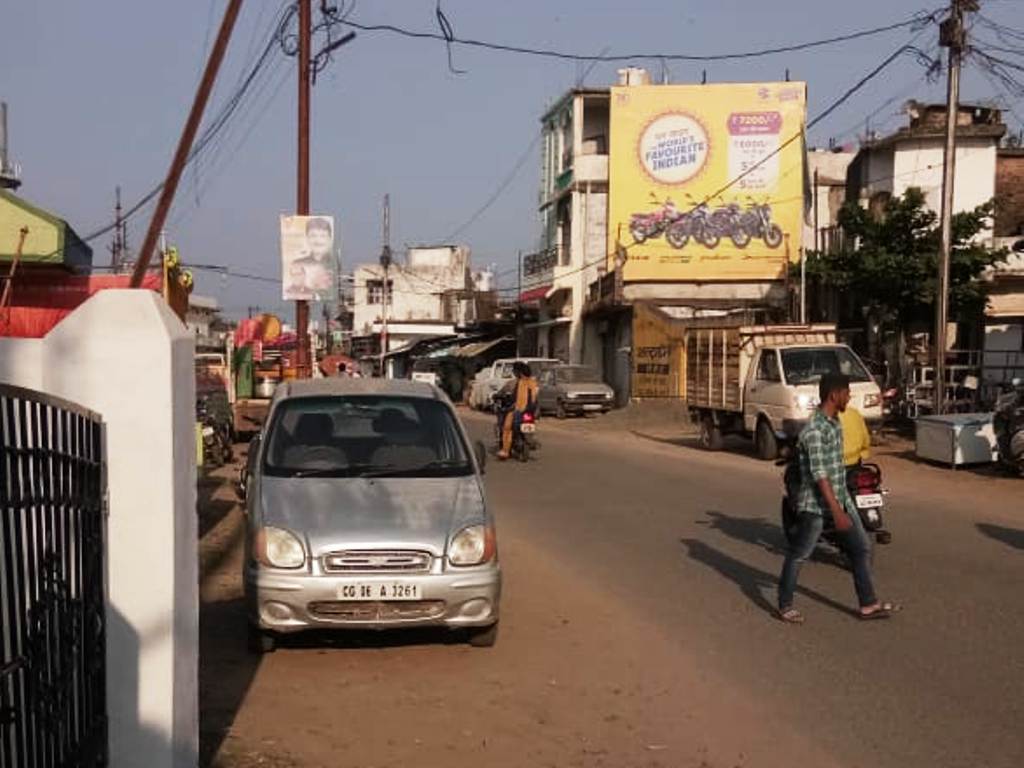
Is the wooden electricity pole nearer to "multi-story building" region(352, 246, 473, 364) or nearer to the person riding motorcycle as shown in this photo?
the person riding motorcycle

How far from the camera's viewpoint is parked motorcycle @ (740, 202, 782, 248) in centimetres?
4184

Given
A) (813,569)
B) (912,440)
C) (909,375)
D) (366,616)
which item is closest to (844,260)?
(909,375)

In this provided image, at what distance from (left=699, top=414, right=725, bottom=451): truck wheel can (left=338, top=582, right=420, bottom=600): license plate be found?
Result: 16.7m

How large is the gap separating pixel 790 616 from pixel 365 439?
10.2ft

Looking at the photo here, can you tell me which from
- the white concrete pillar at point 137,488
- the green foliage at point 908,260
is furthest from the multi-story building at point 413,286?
the white concrete pillar at point 137,488

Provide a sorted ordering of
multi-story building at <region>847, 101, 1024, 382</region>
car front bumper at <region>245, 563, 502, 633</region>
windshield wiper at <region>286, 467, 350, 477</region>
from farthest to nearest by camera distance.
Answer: multi-story building at <region>847, 101, 1024, 382</region> < windshield wiper at <region>286, 467, 350, 477</region> < car front bumper at <region>245, 563, 502, 633</region>

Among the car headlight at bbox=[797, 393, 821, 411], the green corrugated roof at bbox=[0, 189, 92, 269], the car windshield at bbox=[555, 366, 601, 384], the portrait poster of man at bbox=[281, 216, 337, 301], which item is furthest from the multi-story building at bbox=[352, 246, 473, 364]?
the green corrugated roof at bbox=[0, 189, 92, 269]

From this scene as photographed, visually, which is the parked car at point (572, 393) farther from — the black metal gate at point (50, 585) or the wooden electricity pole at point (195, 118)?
the black metal gate at point (50, 585)

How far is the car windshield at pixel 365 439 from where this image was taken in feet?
24.9

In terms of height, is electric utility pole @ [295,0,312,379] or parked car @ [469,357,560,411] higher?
electric utility pole @ [295,0,312,379]

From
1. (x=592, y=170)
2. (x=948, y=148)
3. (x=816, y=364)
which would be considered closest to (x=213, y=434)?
(x=816, y=364)

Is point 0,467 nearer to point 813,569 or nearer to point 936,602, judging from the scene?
point 936,602

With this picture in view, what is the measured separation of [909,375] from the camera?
79.2 feet

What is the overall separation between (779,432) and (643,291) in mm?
22702
